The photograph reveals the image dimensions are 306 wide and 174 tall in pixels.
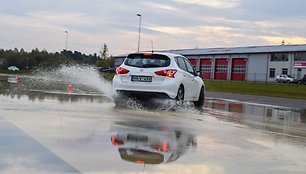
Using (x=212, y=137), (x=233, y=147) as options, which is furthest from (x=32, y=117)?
(x=233, y=147)

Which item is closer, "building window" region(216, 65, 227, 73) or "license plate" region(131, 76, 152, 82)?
"license plate" region(131, 76, 152, 82)

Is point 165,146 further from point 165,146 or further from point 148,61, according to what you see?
point 148,61

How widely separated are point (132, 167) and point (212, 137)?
3.03m

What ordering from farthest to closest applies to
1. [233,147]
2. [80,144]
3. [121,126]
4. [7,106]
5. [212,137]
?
[7,106]
[121,126]
[212,137]
[233,147]
[80,144]

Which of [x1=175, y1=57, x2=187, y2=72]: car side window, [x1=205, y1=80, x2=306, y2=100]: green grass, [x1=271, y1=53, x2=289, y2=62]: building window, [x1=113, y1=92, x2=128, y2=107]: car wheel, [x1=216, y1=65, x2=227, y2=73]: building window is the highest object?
[x1=271, y1=53, x2=289, y2=62]: building window

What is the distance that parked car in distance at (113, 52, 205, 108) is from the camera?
12891 millimetres

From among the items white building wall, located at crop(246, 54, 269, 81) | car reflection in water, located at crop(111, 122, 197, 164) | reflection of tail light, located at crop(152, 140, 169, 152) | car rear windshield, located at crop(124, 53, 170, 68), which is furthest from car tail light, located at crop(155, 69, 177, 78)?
white building wall, located at crop(246, 54, 269, 81)

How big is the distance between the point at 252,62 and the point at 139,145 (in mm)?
80011

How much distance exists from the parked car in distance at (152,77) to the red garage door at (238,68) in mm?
72879

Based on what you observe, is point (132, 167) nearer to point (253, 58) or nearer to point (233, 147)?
point (233, 147)

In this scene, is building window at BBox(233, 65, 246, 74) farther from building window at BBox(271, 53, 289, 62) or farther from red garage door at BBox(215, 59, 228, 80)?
building window at BBox(271, 53, 289, 62)

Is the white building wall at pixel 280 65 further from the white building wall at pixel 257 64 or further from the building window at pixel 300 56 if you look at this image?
the white building wall at pixel 257 64

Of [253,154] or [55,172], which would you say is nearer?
[55,172]

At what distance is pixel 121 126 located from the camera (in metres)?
8.95
